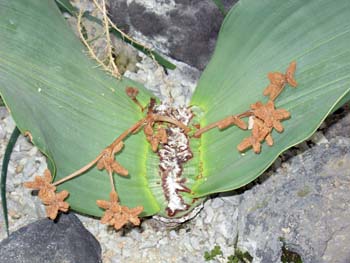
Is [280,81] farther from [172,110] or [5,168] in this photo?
[5,168]

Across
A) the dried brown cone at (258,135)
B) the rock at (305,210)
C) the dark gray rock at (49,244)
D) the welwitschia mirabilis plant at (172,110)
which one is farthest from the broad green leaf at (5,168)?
the dried brown cone at (258,135)

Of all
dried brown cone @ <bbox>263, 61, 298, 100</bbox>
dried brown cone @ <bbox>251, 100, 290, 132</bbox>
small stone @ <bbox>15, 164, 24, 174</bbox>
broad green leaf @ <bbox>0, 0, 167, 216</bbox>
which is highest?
dried brown cone @ <bbox>263, 61, 298, 100</bbox>

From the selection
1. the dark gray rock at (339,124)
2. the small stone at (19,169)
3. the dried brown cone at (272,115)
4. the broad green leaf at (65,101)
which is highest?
the dark gray rock at (339,124)

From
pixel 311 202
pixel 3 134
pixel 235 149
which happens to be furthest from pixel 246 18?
pixel 3 134

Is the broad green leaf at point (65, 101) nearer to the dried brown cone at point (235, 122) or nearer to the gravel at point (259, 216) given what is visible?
the dried brown cone at point (235, 122)

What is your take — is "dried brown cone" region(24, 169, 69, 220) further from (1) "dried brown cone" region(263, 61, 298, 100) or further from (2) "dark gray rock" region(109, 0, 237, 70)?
(2) "dark gray rock" region(109, 0, 237, 70)

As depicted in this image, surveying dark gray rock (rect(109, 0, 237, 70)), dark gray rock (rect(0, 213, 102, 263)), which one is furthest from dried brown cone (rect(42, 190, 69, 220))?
dark gray rock (rect(109, 0, 237, 70))

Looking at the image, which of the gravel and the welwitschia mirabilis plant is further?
the gravel
